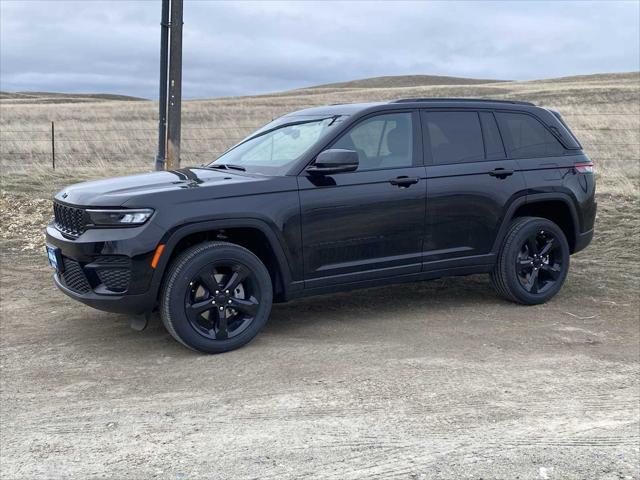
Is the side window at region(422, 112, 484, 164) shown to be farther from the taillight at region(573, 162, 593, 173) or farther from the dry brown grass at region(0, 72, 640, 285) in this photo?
the dry brown grass at region(0, 72, 640, 285)

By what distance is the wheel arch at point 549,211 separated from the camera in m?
6.25

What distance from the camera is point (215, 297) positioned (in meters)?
5.00

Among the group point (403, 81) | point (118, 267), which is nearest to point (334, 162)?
point (118, 267)

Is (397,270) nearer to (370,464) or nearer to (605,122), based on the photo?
(370,464)

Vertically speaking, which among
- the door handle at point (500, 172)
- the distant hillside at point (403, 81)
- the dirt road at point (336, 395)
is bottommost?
the dirt road at point (336, 395)

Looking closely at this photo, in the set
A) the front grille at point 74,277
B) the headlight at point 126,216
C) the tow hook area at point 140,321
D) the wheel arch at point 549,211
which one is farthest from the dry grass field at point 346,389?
the headlight at point 126,216

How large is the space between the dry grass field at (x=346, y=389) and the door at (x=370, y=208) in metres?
0.55

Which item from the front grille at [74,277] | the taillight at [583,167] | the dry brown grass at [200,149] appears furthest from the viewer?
the dry brown grass at [200,149]

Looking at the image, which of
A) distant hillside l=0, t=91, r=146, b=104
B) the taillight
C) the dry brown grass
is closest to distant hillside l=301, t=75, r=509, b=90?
distant hillside l=0, t=91, r=146, b=104

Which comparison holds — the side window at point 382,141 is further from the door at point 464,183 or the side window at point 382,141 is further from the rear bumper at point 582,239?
the rear bumper at point 582,239

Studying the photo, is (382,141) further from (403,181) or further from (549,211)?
(549,211)

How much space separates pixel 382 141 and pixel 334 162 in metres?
0.75

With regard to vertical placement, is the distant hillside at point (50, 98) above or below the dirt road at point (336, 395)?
above

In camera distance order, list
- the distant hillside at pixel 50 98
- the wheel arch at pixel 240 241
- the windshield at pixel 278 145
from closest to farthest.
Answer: the wheel arch at pixel 240 241 → the windshield at pixel 278 145 → the distant hillside at pixel 50 98
